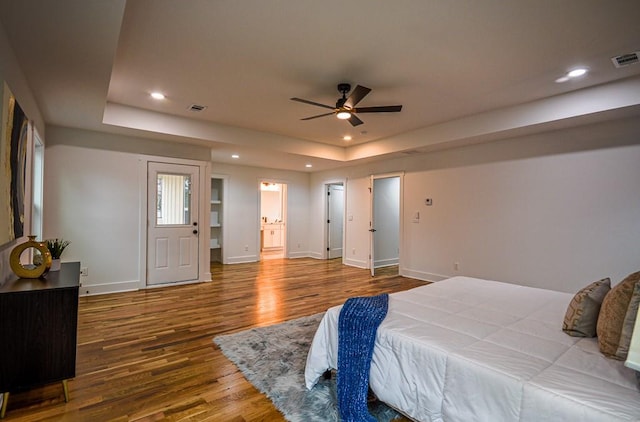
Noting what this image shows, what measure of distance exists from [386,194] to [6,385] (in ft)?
21.9

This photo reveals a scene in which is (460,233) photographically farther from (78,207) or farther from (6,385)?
(78,207)

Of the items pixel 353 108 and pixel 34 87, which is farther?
pixel 353 108

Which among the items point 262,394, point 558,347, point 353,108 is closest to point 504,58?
point 353,108

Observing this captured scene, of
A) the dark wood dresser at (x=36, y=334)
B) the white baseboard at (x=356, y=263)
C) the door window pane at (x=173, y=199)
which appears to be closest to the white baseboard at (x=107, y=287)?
the door window pane at (x=173, y=199)

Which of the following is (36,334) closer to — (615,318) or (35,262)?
(35,262)

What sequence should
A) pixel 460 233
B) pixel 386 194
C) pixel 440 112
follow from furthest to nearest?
pixel 386 194 < pixel 460 233 < pixel 440 112

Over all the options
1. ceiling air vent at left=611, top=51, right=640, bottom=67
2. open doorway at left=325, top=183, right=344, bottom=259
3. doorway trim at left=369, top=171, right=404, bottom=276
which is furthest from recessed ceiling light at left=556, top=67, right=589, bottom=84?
open doorway at left=325, top=183, right=344, bottom=259

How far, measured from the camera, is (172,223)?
17.6 feet

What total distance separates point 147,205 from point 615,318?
18.3 feet

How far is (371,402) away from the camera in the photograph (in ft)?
6.86

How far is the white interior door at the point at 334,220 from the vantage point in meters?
8.56

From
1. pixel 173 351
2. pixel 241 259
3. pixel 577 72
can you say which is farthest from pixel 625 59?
pixel 241 259

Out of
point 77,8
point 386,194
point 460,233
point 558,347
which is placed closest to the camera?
point 558,347

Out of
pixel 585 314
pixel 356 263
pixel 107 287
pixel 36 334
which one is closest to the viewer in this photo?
pixel 585 314
